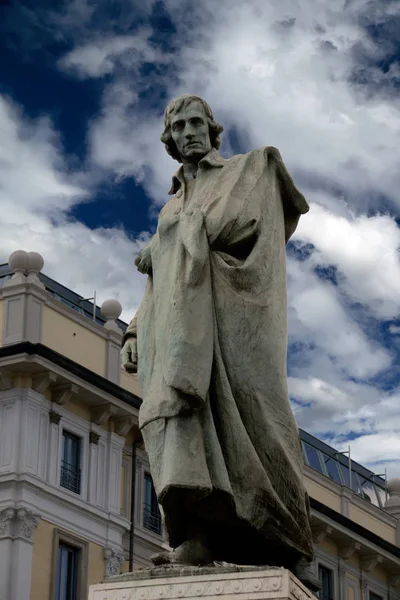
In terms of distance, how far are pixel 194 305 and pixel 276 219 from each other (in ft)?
Answer: 2.72

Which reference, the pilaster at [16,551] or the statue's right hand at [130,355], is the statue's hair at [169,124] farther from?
the pilaster at [16,551]

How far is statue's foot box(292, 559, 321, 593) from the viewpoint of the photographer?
8055mm

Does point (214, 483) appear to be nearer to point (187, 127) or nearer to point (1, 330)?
point (187, 127)

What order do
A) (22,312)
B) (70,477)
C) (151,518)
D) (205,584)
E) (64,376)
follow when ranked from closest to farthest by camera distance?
(205,584) → (64,376) → (70,477) → (22,312) → (151,518)

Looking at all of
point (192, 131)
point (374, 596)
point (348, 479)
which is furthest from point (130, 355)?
point (348, 479)

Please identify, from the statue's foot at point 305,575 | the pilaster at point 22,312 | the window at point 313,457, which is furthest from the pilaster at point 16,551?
the statue's foot at point 305,575

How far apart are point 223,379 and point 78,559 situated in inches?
1169

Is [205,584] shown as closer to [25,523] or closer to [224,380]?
[224,380]

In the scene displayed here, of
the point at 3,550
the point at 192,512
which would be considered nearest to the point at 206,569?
the point at 192,512

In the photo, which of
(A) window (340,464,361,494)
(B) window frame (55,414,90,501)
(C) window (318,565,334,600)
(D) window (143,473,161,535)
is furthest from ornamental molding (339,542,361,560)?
(B) window frame (55,414,90,501)

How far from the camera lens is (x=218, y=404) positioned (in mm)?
8125

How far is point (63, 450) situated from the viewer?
3781 cm

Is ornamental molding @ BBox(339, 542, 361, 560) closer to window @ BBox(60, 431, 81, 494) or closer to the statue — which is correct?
window @ BBox(60, 431, 81, 494)

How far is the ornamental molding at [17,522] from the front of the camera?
3550 centimetres
